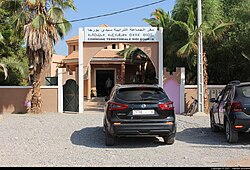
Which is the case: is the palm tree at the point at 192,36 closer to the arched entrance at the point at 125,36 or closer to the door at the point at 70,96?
the arched entrance at the point at 125,36

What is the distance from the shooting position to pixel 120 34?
18.8 meters

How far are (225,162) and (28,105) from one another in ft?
44.4

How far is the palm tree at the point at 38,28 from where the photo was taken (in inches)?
696

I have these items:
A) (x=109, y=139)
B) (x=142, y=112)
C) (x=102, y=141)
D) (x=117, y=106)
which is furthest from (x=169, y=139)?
(x=102, y=141)

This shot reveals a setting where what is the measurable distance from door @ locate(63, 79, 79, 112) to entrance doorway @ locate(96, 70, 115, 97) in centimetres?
990

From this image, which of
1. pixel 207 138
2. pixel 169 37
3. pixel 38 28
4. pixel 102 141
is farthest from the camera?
pixel 169 37

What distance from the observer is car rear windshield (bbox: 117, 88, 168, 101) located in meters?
9.02

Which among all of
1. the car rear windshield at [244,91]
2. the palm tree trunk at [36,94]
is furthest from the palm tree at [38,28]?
the car rear windshield at [244,91]

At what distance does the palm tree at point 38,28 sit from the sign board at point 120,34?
1499 mm

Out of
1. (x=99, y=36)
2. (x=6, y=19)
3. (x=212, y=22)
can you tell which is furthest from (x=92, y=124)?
(x=6, y=19)

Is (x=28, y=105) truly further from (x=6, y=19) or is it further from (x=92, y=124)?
(x=6, y=19)

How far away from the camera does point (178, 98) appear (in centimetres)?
1881

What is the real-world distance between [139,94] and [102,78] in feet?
68.9

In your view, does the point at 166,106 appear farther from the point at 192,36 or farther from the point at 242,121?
the point at 192,36
